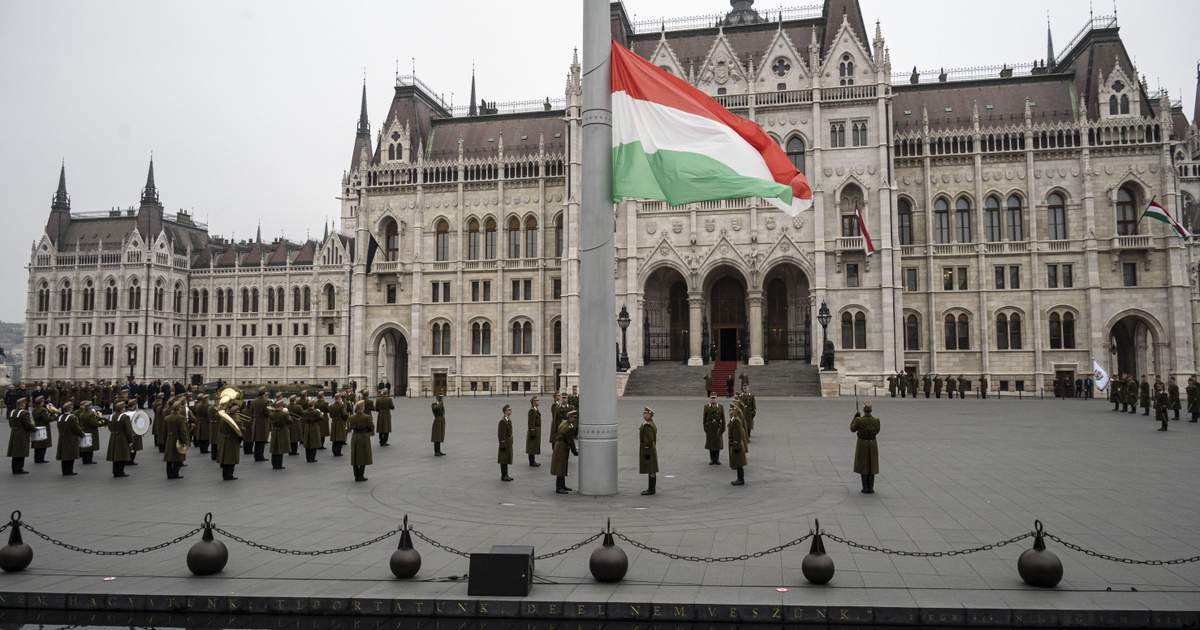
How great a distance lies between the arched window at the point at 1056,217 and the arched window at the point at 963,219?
4437 mm

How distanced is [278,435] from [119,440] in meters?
3.05

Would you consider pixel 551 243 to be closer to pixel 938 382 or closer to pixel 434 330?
pixel 434 330

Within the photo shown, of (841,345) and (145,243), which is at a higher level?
(145,243)

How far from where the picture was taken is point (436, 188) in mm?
54312

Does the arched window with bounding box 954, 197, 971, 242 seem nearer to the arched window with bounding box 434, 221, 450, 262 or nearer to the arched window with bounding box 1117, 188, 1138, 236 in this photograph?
the arched window with bounding box 1117, 188, 1138, 236

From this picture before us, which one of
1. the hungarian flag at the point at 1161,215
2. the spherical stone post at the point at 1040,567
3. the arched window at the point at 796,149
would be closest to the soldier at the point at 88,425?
the spherical stone post at the point at 1040,567

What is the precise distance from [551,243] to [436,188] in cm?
966

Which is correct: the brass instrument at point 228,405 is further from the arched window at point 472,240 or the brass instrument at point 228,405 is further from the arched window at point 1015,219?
the arched window at point 1015,219

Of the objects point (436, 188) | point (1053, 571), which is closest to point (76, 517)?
point (1053, 571)

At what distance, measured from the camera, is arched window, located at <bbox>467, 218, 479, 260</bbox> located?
54.1m

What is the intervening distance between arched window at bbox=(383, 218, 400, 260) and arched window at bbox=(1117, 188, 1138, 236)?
47.8 metres

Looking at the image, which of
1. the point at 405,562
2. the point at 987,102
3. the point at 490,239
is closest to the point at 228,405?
the point at 405,562

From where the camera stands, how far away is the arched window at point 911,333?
47750 mm

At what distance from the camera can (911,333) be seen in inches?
1890
